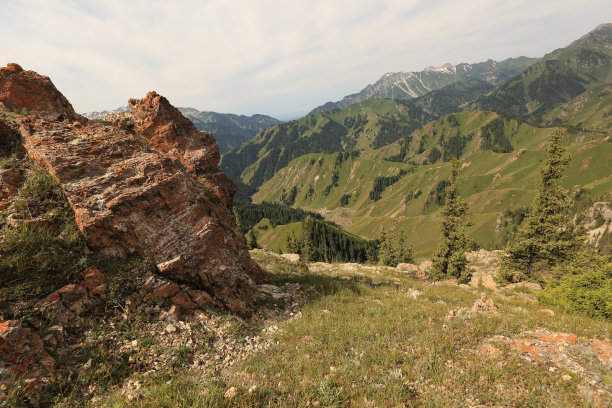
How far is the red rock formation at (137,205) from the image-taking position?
1184 cm

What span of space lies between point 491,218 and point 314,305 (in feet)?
630

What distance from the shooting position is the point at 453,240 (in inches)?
1468

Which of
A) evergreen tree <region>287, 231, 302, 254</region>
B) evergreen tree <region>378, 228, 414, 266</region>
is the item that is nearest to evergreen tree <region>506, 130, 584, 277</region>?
evergreen tree <region>378, 228, 414, 266</region>

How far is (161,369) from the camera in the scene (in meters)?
8.57

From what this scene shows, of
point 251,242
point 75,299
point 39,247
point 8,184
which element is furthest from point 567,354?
point 251,242

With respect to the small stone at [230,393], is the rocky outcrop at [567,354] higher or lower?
lower

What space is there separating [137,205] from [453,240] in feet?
132

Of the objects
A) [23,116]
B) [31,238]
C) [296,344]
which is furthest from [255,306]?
[23,116]

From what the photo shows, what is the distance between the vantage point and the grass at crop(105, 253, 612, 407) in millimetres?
7035

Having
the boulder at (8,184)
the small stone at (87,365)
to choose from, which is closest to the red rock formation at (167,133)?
the boulder at (8,184)

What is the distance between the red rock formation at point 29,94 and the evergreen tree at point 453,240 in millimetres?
43303

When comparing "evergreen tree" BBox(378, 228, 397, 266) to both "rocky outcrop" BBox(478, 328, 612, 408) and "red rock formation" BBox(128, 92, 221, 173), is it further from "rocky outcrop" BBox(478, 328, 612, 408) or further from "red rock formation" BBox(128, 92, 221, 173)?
"rocky outcrop" BBox(478, 328, 612, 408)

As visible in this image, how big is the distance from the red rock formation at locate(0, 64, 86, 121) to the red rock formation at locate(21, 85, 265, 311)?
1.87 m

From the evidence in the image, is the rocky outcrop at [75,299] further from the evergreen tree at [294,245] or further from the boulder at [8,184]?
the evergreen tree at [294,245]
